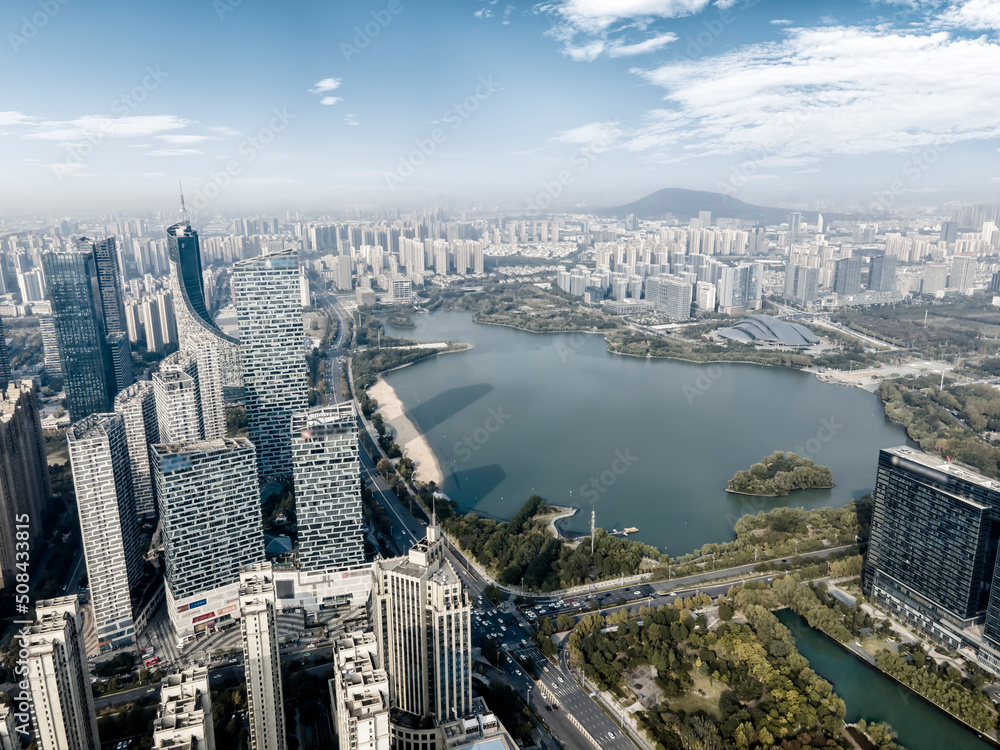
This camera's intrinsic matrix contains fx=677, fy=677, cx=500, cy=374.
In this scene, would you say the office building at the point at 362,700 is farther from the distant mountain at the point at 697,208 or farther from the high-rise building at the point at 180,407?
the distant mountain at the point at 697,208

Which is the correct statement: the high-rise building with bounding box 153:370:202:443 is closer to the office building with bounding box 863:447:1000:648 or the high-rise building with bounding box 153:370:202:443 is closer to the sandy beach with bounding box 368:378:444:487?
the sandy beach with bounding box 368:378:444:487

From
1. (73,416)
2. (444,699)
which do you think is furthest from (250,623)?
(73,416)

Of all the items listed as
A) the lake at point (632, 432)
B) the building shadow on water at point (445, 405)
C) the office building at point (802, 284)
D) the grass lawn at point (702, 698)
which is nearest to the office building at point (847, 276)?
the office building at point (802, 284)

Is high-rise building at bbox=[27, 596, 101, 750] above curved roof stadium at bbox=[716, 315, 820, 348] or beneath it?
above

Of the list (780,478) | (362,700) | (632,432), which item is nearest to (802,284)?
(632,432)

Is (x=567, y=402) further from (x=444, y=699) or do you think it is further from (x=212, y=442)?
(x=444, y=699)

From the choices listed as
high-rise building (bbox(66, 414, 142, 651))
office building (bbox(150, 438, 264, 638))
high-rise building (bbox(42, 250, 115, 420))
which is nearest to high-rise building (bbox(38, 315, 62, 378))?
high-rise building (bbox(42, 250, 115, 420))
